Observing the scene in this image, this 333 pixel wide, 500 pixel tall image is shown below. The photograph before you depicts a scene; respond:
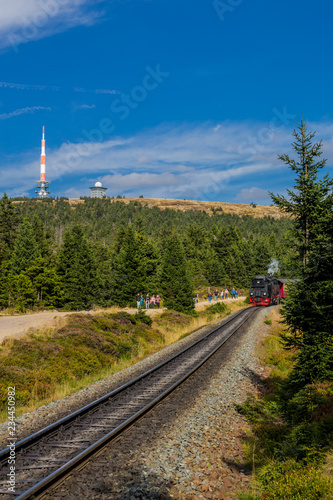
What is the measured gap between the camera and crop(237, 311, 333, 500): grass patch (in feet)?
17.5

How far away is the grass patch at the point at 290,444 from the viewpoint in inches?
210

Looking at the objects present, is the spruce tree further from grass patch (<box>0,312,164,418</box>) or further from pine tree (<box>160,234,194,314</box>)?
Result: pine tree (<box>160,234,194,314</box>)

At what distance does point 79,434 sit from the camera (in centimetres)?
762

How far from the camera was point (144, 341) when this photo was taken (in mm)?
20250

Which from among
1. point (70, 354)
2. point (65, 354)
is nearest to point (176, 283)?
point (70, 354)

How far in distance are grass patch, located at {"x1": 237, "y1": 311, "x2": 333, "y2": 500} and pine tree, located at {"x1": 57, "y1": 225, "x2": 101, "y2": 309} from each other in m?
30.3

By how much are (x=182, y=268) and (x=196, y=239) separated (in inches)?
2224

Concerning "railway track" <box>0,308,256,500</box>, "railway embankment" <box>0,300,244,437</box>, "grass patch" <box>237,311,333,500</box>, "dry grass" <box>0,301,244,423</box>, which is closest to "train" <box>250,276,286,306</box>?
"dry grass" <box>0,301,244,423</box>

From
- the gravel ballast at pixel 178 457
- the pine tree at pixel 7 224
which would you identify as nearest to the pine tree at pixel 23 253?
the pine tree at pixel 7 224

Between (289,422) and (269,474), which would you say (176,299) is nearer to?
(289,422)

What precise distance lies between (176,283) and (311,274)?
27383 millimetres

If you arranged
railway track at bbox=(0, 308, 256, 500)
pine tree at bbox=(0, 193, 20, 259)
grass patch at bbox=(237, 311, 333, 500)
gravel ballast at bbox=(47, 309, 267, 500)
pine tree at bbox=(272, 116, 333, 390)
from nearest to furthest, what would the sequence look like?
1. grass patch at bbox=(237, 311, 333, 500)
2. gravel ballast at bbox=(47, 309, 267, 500)
3. railway track at bbox=(0, 308, 256, 500)
4. pine tree at bbox=(272, 116, 333, 390)
5. pine tree at bbox=(0, 193, 20, 259)

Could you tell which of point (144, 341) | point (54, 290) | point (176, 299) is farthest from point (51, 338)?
point (54, 290)

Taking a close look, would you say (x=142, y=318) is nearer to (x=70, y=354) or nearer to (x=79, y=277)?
(x=70, y=354)
